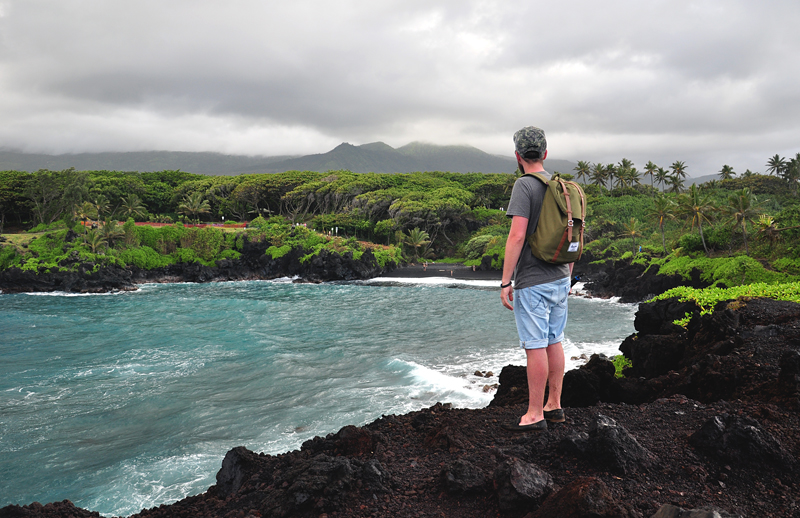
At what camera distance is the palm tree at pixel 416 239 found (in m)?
53.9

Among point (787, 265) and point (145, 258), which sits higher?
point (787, 265)

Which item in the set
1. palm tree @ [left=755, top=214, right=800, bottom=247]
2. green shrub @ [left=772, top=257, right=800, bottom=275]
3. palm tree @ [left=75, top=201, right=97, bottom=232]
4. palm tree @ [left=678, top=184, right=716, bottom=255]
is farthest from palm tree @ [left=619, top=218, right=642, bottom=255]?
palm tree @ [left=75, top=201, right=97, bottom=232]

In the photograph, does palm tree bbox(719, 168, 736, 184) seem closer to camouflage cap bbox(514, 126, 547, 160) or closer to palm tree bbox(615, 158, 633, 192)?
palm tree bbox(615, 158, 633, 192)

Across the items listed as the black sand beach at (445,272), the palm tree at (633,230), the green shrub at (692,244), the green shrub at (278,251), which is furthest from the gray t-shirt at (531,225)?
the green shrub at (278,251)

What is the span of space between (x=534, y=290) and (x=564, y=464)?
4.21 feet

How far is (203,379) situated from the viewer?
11.4 meters

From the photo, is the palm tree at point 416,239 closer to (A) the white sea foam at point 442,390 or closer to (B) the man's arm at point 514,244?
(A) the white sea foam at point 442,390

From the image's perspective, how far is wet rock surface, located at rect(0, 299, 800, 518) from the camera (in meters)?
2.50

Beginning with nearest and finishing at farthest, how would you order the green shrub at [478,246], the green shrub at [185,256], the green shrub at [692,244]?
the green shrub at [692,244]
the green shrub at [185,256]
the green shrub at [478,246]

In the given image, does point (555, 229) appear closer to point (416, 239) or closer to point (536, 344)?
point (536, 344)

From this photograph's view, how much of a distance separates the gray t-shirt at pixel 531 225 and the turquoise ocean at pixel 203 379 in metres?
5.40

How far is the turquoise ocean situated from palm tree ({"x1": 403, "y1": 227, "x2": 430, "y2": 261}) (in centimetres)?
2924

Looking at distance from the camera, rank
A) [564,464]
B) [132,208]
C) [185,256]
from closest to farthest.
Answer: [564,464]
[185,256]
[132,208]

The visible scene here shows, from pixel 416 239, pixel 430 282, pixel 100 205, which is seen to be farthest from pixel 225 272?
pixel 416 239
